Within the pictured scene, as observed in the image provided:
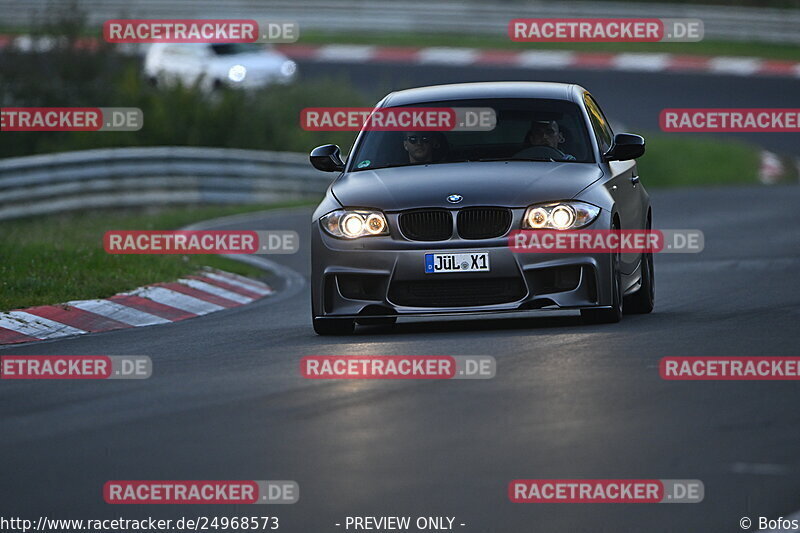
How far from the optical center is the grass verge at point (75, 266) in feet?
45.1

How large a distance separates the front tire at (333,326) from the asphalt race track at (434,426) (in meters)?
0.15

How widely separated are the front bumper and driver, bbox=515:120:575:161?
3.74 ft

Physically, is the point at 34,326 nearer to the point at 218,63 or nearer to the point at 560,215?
the point at 560,215

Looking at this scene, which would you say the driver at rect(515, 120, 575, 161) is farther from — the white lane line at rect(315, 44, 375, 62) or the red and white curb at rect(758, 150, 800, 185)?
the white lane line at rect(315, 44, 375, 62)

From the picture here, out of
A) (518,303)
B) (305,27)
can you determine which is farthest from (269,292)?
(305,27)

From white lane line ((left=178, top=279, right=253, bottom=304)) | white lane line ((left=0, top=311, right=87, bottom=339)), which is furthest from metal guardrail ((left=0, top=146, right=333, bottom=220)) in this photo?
white lane line ((left=0, top=311, right=87, bottom=339))

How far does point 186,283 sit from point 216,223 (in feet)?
23.2

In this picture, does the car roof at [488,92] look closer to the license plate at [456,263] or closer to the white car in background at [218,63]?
the license plate at [456,263]

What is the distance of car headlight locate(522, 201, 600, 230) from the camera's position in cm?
1040
